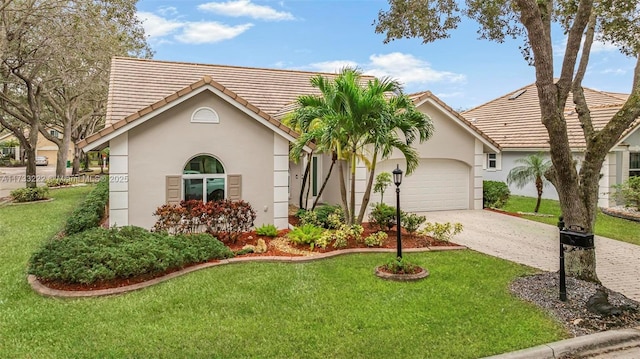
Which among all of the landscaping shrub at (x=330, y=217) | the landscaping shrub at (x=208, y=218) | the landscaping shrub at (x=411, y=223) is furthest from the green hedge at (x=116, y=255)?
the landscaping shrub at (x=411, y=223)

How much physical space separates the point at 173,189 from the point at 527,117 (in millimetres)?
20884

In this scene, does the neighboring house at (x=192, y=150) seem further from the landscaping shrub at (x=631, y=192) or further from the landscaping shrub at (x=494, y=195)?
the landscaping shrub at (x=631, y=192)

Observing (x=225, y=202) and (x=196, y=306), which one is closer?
(x=196, y=306)

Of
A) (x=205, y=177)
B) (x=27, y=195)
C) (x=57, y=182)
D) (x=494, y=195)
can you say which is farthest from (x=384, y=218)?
(x=57, y=182)

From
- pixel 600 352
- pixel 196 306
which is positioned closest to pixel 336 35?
pixel 196 306

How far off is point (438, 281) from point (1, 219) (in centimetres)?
1529

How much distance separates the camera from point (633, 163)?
764 inches

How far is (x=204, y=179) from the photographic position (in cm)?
1216

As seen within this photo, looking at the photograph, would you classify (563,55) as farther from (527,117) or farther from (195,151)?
(527,117)

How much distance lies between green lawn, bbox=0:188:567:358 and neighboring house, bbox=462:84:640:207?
13.8 metres

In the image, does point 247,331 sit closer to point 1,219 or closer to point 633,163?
point 1,219

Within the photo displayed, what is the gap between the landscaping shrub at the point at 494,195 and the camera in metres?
17.8

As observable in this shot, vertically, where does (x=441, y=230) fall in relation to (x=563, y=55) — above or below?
below

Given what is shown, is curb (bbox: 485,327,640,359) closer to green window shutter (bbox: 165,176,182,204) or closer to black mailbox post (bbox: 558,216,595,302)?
black mailbox post (bbox: 558,216,595,302)
